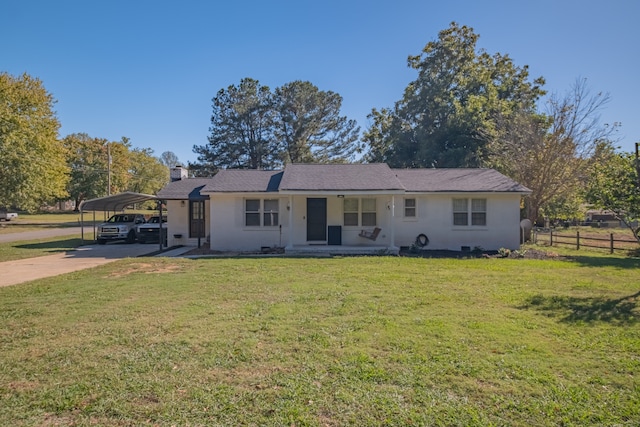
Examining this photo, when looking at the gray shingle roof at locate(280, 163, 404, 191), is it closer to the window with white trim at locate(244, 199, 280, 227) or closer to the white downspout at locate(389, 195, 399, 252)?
the white downspout at locate(389, 195, 399, 252)

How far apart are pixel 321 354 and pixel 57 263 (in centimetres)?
1183

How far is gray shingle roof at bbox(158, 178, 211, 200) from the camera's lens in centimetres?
1725

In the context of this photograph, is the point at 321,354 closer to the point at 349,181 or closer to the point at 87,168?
the point at 349,181

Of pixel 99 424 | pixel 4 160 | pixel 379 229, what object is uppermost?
pixel 4 160

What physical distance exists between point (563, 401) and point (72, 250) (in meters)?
18.4

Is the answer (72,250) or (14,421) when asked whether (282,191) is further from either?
(14,421)

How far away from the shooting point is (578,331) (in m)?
5.44

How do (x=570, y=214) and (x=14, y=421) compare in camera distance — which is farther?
(x=570, y=214)

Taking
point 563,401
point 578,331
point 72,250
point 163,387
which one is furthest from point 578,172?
point 72,250

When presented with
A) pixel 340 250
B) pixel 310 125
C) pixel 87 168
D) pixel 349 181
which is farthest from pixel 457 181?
pixel 87 168

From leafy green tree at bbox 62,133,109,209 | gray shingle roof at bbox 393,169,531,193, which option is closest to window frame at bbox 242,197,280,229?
gray shingle roof at bbox 393,169,531,193

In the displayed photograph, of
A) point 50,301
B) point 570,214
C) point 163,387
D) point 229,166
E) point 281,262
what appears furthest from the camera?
point 229,166

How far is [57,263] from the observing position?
12641mm

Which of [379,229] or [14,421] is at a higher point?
[379,229]
